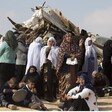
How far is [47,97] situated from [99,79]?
5.68 ft

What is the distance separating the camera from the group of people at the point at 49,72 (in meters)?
8.04

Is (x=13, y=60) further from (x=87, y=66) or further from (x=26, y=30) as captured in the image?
(x=26, y=30)

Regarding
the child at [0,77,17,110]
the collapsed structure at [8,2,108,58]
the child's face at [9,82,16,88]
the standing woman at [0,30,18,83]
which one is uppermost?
the collapsed structure at [8,2,108,58]

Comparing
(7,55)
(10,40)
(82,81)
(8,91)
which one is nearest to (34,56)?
(7,55)

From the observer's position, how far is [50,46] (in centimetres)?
1015

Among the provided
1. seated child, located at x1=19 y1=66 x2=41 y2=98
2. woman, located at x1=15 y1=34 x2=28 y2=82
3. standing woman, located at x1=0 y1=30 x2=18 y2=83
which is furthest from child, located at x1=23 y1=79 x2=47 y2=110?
woman, located at x1=15 y1=34 x2=28 y2=82

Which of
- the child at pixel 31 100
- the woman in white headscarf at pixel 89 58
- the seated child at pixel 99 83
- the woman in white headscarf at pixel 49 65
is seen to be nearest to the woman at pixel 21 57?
the woman in white headscarf at pixel 49 65

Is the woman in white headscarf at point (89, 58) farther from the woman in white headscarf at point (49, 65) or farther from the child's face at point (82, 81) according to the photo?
the child's face at point (82, 81)

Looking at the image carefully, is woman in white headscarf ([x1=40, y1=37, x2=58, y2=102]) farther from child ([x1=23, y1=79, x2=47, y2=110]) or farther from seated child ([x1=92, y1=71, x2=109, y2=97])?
seated child ([x1=92, y1=71, x2=109, y2=97])

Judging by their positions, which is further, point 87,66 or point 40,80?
point 87,66

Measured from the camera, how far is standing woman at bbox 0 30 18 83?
30.8 feet

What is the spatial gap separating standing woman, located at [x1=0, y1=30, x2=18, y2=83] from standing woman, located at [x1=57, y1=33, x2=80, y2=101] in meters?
1.00

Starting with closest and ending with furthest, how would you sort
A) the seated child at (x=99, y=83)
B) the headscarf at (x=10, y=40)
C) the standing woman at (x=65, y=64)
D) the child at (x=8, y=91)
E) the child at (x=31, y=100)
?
the child at (x=31, y=100) < the child at (x=8, y=91) < the headscarf at (x=10, y=40) < the standing woman at (x=65, y=64) < the seated child at (x=99, y=83)

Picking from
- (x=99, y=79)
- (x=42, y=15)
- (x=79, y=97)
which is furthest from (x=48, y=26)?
(x=79, y=97)
